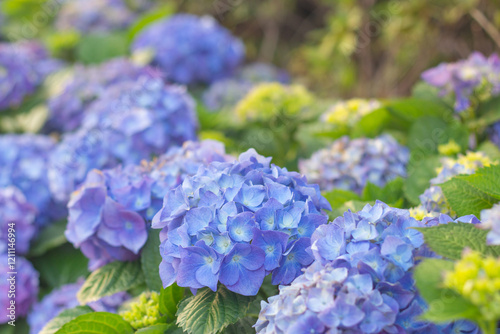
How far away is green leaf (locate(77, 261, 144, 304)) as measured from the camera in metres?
1.44

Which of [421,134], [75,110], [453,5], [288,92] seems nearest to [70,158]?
[75,110]

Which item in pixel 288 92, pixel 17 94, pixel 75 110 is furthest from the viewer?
pixel 17 94

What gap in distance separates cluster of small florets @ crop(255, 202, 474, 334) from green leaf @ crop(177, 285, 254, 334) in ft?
0.27

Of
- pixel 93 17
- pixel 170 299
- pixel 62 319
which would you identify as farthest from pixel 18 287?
pixel 93 17

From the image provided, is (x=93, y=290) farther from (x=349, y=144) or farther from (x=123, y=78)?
(x=123, y=78)

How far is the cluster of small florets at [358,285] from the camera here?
90cm

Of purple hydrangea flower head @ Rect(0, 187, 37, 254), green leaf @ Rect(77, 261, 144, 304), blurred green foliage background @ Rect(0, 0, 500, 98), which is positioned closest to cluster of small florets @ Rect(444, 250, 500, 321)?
green leaf @ Rect(77, 261, 144, 304)

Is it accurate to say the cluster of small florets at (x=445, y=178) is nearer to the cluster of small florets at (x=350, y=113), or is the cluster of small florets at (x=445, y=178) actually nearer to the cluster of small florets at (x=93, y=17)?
the cluster of small florets at (x=350, y=113)

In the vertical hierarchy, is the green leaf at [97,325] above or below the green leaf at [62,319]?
above

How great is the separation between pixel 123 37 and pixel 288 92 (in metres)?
2.09

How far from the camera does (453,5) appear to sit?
311 cm

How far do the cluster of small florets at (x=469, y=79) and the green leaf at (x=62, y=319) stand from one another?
1.53 m

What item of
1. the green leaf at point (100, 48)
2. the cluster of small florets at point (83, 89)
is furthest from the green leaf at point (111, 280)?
the green leaf at point (100, 48)

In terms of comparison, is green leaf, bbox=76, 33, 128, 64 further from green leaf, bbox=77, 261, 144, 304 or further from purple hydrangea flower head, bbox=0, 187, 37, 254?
green leaf, bbox=77, 261, 144, 304
